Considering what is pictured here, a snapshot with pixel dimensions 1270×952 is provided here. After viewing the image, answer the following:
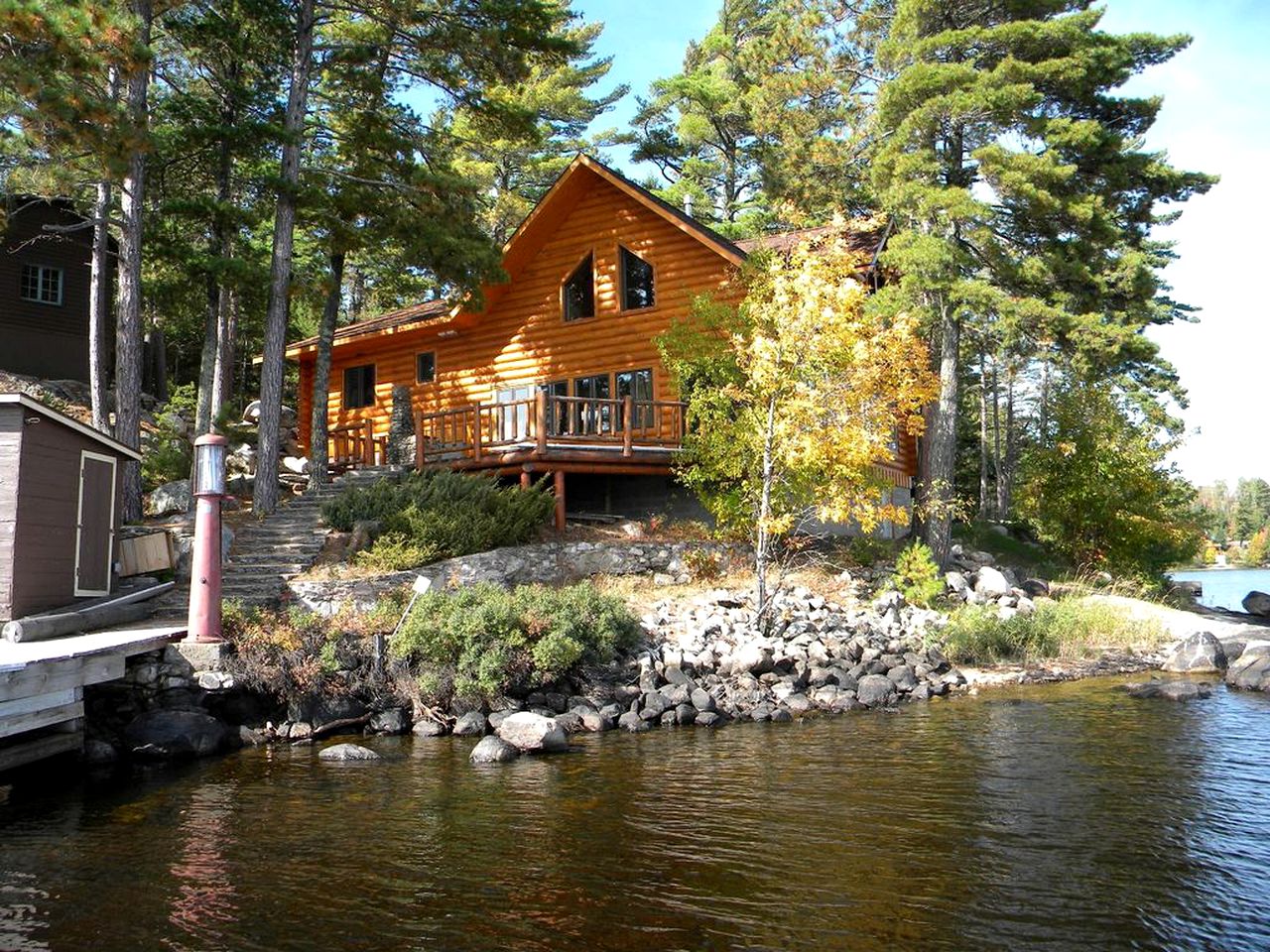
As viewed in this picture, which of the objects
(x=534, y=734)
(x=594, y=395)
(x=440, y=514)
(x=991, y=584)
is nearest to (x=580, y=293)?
(x=594, y=395)

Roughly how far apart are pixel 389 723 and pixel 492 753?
2383 mm

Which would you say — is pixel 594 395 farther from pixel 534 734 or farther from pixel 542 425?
pixel 534 734

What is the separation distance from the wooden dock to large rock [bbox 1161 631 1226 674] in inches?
638

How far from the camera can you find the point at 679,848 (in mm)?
7758

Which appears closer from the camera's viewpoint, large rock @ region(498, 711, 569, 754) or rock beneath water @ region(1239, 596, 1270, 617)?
large rock @ region(498, 711, 569, 754)

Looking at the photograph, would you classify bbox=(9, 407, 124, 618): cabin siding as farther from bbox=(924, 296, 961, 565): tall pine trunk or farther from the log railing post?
bbox=(924, 296, 961, 565): tall pine trunk

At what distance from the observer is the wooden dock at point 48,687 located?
981 centimetres

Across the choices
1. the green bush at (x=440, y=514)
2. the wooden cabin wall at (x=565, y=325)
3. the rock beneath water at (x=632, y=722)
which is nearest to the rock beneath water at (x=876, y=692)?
the rock beneath water at (x=632, y=722)

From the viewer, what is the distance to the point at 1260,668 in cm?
1472

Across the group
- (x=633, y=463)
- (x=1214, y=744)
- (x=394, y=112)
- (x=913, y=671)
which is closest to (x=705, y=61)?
(x=394, y=112)

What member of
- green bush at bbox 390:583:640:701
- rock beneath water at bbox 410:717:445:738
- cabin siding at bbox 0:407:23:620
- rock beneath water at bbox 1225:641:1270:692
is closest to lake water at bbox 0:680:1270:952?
rock beneath water at bbox 410:717:445:738

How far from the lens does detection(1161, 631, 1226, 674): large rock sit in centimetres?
1619

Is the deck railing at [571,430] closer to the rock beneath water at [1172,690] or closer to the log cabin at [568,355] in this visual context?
the log cabin at [568,355]

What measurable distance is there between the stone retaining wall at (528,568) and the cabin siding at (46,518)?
10.7 feet
